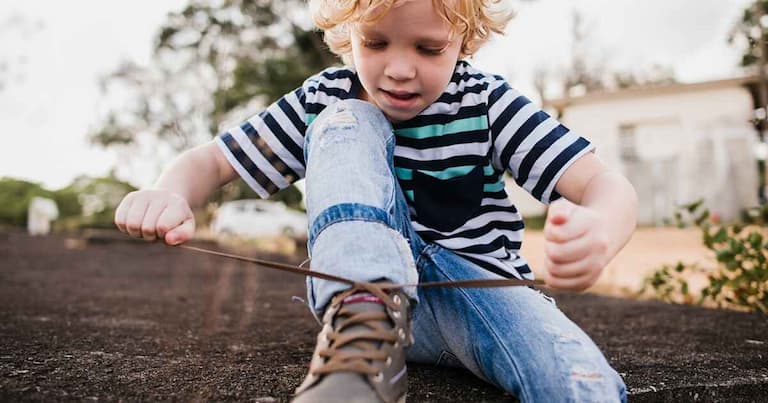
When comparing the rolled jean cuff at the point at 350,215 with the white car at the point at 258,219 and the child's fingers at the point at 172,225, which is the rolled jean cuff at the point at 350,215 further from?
the white car at the point at 258,219

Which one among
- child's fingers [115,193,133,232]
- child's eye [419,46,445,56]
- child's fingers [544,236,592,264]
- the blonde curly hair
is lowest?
child's fingers [544,236,592,264]

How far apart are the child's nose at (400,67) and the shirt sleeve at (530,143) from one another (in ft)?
0.72

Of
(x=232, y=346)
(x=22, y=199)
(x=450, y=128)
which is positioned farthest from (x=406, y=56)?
(x=22, y=199)

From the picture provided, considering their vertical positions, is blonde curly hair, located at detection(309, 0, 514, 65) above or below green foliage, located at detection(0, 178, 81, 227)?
below

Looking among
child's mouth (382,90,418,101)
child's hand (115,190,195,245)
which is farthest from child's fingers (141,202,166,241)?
child's mouth (382,90,418,101)

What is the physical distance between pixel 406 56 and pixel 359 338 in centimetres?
56

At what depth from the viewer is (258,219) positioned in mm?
17969

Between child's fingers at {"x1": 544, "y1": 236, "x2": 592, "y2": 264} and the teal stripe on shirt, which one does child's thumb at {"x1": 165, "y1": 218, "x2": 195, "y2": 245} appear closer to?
the teal stripe on shirt

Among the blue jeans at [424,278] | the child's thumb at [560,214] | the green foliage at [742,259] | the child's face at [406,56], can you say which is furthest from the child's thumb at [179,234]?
the green foliage at [742,259]

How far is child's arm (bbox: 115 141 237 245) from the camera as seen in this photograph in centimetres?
121

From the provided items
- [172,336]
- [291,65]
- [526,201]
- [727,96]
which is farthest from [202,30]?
[172,336]

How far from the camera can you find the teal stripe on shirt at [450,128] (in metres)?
1.40

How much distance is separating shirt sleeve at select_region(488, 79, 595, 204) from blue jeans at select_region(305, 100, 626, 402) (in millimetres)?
217

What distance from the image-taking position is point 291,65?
13.7 meters
